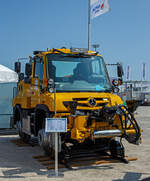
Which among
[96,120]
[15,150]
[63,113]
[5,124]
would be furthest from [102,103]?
[5,124]

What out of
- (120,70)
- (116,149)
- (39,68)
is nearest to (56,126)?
(116,149)

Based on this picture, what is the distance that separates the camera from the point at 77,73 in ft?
25.5

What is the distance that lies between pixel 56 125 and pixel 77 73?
2120mm

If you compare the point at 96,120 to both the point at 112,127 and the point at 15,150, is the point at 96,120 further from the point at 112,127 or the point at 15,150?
the point at 15,150

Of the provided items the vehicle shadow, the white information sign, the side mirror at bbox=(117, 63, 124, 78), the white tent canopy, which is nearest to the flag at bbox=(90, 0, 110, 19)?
the white tent canopy

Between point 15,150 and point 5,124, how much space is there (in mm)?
4224

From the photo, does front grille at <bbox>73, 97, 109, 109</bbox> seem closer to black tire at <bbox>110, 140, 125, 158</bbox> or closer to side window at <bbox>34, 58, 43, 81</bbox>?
black tire at <bbox>110, 140, 125, 158</bbox>

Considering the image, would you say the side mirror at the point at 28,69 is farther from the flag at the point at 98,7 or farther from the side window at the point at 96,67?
the flag at the point at 98,7

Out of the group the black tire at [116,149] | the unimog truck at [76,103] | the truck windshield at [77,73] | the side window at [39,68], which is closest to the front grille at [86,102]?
the unimog truck at [76,103]

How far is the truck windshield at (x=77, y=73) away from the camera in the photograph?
24.6ft

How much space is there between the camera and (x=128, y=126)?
7.09 metres

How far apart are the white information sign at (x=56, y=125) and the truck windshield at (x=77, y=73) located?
1375mm

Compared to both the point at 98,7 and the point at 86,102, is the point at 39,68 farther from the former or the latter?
the point at 98,7

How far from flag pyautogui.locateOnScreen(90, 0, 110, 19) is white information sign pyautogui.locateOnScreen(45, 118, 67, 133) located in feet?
36.1
